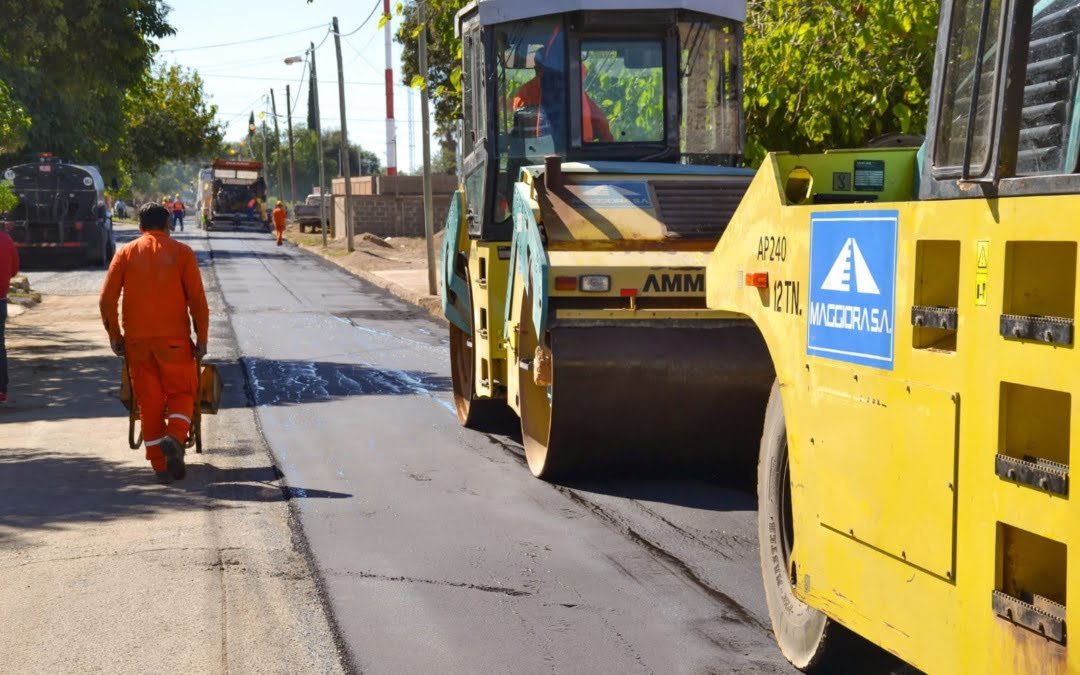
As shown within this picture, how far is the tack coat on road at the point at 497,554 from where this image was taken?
227 inches

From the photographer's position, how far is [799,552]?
4.98 metres

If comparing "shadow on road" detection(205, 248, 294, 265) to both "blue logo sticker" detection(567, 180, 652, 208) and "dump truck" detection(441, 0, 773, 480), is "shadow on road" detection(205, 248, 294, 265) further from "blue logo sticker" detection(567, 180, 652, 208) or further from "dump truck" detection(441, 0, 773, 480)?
"blue logo sticker" detection(567, 180, 652, 208)

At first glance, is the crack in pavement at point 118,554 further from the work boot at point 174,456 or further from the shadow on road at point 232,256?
the shadow on road at point 232,256

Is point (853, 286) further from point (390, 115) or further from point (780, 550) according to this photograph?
point (390, 115)

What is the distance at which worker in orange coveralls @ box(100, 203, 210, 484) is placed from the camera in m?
9.54

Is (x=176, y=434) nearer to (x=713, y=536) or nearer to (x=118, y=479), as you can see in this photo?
(x=118, y=479)

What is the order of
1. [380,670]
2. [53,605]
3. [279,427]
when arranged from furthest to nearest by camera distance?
[279,427] → [53,605] → [380,670]

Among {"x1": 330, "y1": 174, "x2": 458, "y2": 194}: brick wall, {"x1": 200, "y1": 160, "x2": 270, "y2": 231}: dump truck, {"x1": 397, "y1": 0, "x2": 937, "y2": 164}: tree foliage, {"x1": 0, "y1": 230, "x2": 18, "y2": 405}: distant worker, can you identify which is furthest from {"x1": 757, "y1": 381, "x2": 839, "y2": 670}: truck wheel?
{"x1": 200, "y1": 160, "x2": 270, "y2": 231}: dump truck

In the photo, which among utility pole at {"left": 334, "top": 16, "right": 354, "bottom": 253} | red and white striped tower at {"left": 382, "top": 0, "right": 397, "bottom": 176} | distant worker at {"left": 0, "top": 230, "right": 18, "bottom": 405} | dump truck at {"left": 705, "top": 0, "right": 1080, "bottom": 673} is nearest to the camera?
dump truck at {"left": 705, "top": 0, "right": 1080, "bottom": 673}

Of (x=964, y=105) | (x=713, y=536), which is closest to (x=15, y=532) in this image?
(x=713, y=536)

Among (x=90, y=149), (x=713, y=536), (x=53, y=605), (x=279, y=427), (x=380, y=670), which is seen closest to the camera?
(x=380, y=670)

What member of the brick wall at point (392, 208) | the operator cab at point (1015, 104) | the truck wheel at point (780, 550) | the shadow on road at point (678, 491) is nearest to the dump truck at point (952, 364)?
the operator cab at point (1015, 104)

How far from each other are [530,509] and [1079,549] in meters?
5.35

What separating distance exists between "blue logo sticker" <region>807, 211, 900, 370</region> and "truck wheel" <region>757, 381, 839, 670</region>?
653 mm
